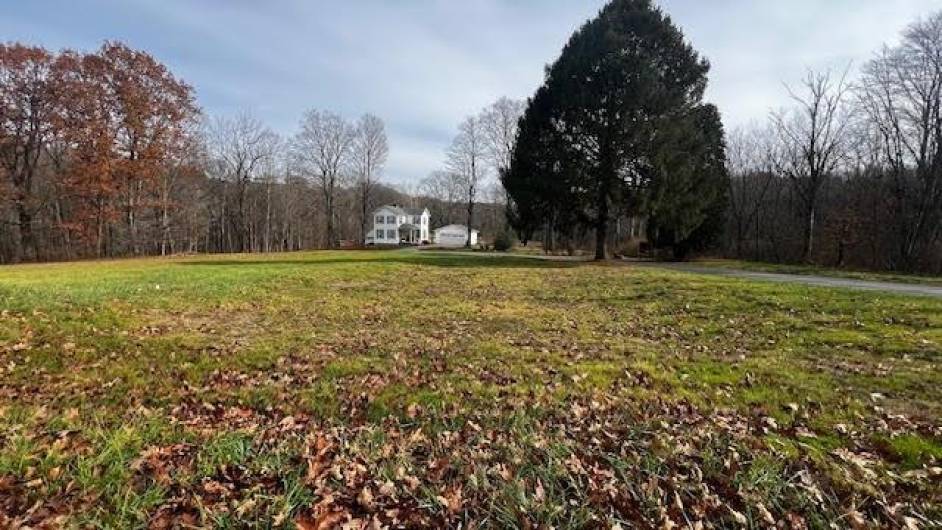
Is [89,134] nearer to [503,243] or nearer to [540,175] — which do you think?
[540,175]

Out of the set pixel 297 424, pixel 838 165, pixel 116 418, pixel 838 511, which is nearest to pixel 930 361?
pixel 838 511

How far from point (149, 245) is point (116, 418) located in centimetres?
4589

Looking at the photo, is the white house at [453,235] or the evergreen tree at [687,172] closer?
the evergreen tree at [687,172]

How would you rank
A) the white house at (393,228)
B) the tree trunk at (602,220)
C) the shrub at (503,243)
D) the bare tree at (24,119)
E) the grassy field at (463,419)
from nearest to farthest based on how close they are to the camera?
the grassy field at (463,419)
the tree trunk at (602,220)
the bare tree at (24,119)
the shrub at (503,243)
the white house at (393,228)

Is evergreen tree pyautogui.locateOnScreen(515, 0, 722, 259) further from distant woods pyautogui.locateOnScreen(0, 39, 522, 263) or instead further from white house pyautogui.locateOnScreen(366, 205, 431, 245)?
white house pyautogui.locateOnScreen(366, 205, 431, 245)

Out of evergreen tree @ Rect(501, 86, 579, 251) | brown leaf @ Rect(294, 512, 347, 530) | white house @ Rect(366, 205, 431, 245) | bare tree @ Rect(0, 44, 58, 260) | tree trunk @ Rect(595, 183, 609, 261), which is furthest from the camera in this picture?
white house @ Rect(366, 205, 431, 245)

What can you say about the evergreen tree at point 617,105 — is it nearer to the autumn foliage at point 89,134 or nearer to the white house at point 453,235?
the autumn foliage at point 89,134

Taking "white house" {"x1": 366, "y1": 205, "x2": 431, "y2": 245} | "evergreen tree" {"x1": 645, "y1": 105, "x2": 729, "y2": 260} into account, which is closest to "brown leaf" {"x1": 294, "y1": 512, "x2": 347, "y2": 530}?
"evergreen tree" {"x1": 645, "y1": 105, "x2": 729, "y2": 260}

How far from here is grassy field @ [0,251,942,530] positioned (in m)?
3.11

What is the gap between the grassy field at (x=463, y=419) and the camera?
3109 mm

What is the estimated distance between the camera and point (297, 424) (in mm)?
4426

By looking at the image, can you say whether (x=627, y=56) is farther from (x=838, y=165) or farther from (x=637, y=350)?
(x=637, y=350)

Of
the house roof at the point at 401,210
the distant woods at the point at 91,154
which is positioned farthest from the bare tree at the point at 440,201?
the distant woods at the point at 91,154

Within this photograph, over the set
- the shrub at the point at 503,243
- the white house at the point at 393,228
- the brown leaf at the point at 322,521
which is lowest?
the brown leaf at the point at 322,521
